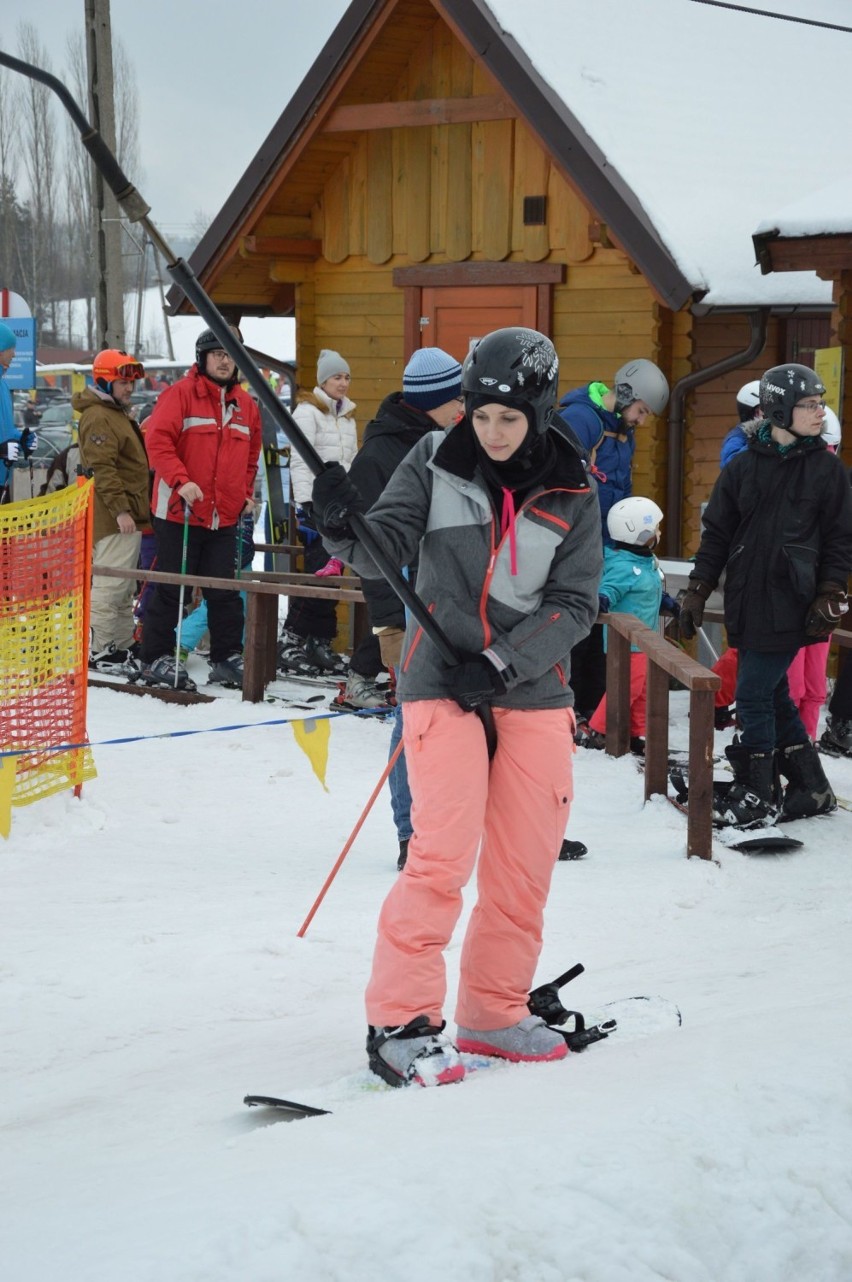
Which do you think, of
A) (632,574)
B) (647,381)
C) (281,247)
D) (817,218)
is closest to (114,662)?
(632,574)

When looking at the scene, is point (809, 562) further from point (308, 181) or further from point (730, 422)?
point (308, 181)

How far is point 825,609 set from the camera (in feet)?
20.6

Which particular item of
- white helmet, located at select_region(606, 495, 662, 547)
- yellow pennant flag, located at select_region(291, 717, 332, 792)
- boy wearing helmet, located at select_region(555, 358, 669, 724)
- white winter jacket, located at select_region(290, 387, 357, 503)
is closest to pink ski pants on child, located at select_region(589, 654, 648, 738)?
boy wearing helmet, located at select_region(555, 358, 669, 724)

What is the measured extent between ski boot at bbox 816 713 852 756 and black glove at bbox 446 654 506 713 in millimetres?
4990

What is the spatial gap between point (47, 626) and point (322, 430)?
4.15m

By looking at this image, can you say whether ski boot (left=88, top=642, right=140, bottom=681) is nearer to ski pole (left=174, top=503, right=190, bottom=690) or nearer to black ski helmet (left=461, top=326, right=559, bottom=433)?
ski pole (left=174, top=503, right=190, bottom=690)

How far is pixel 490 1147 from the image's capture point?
2.80 meters

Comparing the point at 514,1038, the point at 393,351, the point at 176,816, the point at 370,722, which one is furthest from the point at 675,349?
the point at 514,1038

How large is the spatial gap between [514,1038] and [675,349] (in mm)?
8403

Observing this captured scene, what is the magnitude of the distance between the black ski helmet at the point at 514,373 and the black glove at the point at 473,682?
575 mm

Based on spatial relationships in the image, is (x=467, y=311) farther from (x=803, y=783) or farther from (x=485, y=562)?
(x=485, y=562)

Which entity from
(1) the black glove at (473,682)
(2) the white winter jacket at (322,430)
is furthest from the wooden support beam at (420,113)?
(1) the black glove at (473,682)

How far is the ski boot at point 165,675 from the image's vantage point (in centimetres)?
911

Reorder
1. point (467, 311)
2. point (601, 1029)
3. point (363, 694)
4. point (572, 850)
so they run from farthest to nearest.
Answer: point (467, 311), point (363, 694), point (572, 850), point (601, 1029)
